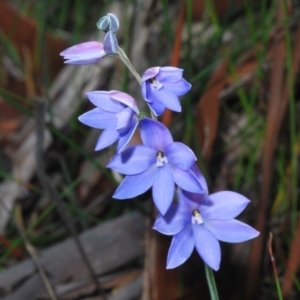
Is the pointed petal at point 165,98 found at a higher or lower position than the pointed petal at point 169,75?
lower

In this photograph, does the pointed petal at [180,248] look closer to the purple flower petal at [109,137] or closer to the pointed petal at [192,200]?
the pointed petal at [192,200]

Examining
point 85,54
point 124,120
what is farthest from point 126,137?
point 85,54

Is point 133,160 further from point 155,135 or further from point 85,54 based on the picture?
point 85,54

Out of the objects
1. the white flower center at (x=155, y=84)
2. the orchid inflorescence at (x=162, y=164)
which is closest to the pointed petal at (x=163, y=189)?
the orchid inflorescence at (x=162, y=164)

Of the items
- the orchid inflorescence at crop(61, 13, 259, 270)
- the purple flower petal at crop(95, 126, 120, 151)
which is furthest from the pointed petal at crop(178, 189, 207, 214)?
the purple flower petal at crop(95, 126, 120, 151)

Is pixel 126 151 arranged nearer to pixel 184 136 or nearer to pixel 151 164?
pixel 151 164

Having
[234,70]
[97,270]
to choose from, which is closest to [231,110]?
[234,70]
